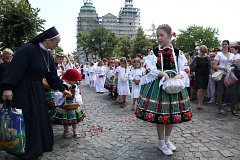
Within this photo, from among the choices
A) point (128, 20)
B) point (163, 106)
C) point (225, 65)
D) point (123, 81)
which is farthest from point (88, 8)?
point (163, 106)

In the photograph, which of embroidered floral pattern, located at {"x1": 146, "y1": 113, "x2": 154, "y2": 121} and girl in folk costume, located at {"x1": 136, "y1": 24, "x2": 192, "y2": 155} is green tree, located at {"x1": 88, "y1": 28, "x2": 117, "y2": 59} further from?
embroidered floral pattern, located at {"x1": 146, "y1": 113, "x2": 154, "y2": 121}

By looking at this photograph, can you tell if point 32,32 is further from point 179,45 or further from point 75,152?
point 179,45

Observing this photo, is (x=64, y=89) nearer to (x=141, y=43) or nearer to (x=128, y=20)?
(x=141, y=43)

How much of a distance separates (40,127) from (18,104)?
1.52 feet

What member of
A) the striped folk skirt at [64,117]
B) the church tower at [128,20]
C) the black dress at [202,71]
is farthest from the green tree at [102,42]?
the church tower at [128,20]

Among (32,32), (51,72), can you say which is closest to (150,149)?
(51,72)

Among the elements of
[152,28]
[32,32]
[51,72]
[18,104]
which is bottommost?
[18,104]

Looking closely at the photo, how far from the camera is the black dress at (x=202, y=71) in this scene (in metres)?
7.57

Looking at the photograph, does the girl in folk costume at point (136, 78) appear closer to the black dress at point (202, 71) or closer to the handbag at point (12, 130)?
the black dress at point (202, 71)

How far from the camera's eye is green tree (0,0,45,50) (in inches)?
375

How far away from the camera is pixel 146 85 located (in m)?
4.04

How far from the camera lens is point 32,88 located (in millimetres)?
3600

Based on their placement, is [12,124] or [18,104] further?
[18,104]

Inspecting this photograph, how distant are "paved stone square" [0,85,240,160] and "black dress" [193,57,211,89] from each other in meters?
1.13
